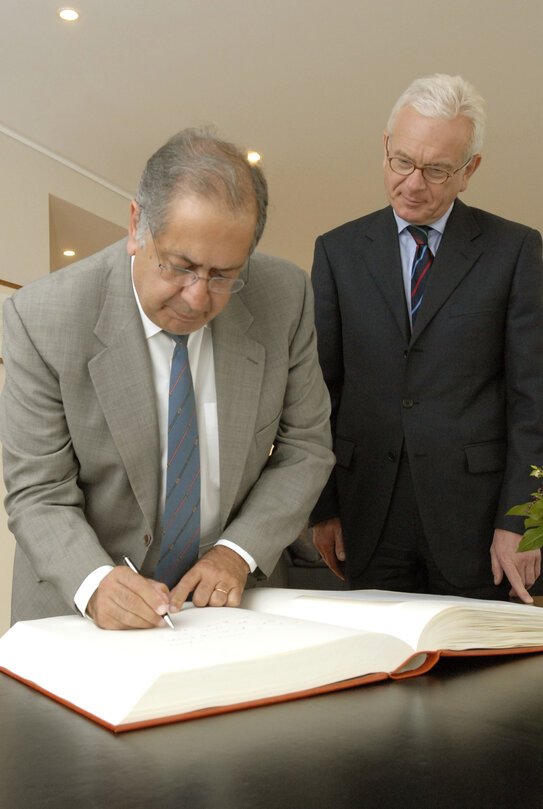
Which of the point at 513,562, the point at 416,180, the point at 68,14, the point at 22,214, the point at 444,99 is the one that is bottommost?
the point at 513,562

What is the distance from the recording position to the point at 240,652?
878mm

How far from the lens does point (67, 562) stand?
1.26m

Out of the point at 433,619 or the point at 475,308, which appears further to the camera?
the point at 475,308

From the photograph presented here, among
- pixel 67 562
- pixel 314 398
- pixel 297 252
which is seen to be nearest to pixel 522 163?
pixel 297 252

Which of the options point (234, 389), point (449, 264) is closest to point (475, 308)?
point (449, 264)

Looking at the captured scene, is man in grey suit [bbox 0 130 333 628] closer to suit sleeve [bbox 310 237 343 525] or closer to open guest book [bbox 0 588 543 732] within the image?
open guest book [bbox 0 588 543 732]

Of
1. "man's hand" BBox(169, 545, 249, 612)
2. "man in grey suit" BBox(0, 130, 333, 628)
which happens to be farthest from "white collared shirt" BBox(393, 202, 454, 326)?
"man's hand" BBox(169, 545, 249, 612)

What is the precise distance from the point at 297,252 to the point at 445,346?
698cm

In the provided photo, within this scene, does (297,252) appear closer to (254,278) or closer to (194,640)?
(254,278)

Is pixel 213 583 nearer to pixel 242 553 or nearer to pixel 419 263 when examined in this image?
pixel 242 553

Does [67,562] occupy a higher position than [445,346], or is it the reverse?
[445,346]

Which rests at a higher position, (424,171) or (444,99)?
(444,99)

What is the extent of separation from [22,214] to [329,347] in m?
4.32

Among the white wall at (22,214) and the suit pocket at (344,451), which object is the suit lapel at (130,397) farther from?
the white wall at (22,214)
